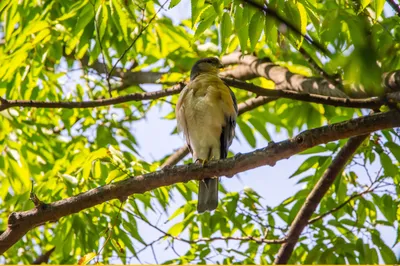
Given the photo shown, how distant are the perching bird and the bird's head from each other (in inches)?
12.9

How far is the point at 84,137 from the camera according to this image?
618 centimetres

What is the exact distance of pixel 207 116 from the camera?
509 cm

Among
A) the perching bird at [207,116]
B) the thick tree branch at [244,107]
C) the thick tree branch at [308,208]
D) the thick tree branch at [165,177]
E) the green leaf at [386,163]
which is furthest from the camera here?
the thick tree branch at [244,107]

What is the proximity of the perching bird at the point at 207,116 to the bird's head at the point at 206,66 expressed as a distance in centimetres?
33

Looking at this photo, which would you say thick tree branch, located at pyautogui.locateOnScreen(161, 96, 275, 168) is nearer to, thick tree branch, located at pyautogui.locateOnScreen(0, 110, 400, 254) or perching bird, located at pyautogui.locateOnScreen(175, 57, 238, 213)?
perching bird, located at pyautogui.locateOnScreen(175, 57, 238, 213)

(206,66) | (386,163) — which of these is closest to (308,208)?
(386,163)

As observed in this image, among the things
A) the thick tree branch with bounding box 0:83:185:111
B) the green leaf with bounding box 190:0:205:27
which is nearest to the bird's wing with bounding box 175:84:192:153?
Answer: the thick tree branch with bounding box 0:83:185:111

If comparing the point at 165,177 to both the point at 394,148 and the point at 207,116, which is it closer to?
the point at 394,148

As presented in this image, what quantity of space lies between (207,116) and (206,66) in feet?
2.46

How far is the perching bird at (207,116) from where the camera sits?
508 cm

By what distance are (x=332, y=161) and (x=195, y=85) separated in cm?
136

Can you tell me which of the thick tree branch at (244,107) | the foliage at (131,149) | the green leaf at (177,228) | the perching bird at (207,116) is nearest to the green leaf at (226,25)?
the foliage at (131,149)

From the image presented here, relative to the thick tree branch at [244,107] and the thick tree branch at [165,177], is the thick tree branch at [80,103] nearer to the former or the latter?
the thick tree branch at [165,177]

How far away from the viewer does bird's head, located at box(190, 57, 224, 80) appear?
5.65 metres
